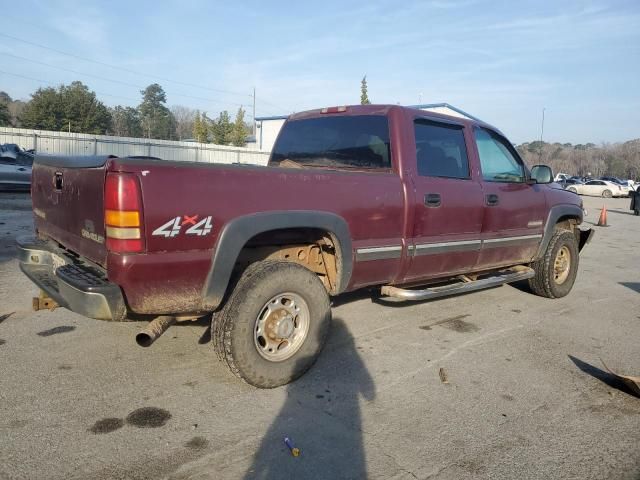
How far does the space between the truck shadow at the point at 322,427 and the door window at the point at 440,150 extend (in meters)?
1.73

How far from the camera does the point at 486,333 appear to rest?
4.76m

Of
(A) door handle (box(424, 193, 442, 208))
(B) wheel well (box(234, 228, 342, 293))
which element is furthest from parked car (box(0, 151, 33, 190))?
(A) door handle (box(424, 193, 442, 208))

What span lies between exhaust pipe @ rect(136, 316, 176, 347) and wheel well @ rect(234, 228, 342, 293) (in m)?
0.63

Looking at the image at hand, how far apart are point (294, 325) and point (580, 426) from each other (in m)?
1.91

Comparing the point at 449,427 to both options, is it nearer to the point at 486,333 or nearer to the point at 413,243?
the point at 413,243

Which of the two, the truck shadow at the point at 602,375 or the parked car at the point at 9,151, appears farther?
the parked car at the point at 9,151

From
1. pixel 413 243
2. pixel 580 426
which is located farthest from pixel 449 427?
pixel 413 243

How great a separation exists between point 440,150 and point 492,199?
2.50ft

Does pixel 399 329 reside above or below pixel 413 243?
below

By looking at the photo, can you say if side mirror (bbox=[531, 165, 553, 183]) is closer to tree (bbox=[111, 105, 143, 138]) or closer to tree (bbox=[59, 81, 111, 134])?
tree (bbox=[59, 81, 111, 134])

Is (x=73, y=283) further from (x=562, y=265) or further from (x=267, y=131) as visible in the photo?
(x=267, y=131)

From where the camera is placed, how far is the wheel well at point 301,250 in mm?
3514

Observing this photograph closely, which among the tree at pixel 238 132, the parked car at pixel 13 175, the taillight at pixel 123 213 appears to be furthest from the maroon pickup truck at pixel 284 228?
the tree at pixel 238 132

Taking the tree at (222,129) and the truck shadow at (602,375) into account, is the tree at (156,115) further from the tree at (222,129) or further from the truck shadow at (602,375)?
the truck shadow at (602,375)
